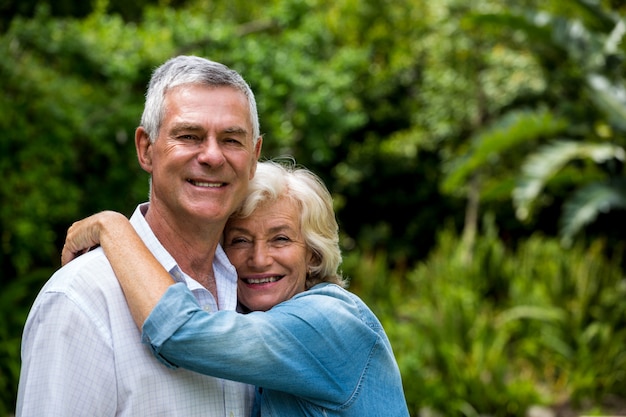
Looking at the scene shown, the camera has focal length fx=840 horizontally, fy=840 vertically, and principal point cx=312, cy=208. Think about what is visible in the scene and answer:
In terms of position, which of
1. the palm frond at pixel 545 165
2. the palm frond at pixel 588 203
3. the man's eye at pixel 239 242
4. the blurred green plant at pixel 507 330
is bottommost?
the blurred green plant at pixel 507 330

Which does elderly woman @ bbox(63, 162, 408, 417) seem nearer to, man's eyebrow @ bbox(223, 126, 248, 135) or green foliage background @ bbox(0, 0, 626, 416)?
man's eyebrow @ bbox(223, 126, 248, 135)

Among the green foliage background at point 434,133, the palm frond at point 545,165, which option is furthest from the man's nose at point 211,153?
the palm frond at point 545,165

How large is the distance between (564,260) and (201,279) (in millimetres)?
7361

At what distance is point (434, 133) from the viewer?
13383 mm

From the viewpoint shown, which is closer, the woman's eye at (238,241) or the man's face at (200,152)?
the man's face at (200,152)

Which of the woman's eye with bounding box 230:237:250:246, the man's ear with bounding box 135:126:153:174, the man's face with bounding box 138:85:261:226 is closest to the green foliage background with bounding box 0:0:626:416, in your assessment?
the woman's eye with bounding box 230:237:250:246

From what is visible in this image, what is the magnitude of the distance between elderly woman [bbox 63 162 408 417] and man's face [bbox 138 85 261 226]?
16cm

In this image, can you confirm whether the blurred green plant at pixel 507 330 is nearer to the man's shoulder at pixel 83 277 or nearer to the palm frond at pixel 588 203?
the palm frond at pixel 588 203

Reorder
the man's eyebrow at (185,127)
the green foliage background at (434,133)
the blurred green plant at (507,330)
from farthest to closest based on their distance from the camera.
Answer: the blurred green plant at (507,330)
the green foliage background at (434,133)
the man's eyebrow at (185,127)

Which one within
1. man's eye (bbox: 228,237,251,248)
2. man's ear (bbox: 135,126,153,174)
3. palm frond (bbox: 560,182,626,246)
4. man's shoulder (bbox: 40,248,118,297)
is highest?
man's ear (bbox: 135,126,153,174)

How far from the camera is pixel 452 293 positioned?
8.46 metres

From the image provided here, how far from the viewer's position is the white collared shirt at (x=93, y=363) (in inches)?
74.0

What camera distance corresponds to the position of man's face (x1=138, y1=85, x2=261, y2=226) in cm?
214

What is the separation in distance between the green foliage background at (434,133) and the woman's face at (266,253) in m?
4.32
